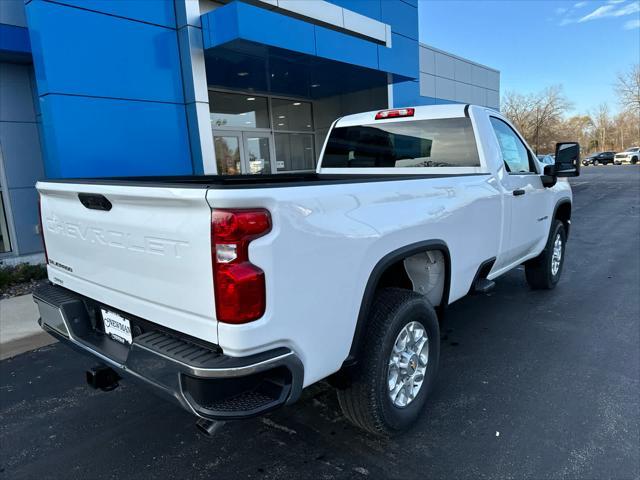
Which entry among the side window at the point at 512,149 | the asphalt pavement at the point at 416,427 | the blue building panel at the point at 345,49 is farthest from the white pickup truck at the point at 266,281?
the blue building panel at the point at 345,49

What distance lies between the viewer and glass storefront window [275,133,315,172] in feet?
49.2

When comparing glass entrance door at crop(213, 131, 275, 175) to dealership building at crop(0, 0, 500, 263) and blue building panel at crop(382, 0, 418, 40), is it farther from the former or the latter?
blue building panel at crop(382, 0, 418, 40)

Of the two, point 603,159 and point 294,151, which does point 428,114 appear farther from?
point 603,159

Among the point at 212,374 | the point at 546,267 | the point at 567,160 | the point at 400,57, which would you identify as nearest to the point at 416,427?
the point at 212,374

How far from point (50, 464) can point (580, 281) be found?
6.21m

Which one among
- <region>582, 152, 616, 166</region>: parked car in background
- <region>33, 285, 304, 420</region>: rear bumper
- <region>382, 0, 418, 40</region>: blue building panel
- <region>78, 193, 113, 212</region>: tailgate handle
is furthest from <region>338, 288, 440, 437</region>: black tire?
<region>582, 152, 616, 166</region>: parked car in background

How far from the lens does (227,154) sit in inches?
523

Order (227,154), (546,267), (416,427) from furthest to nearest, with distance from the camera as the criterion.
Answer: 1. (227,154)
2. (546,267)
3. (416,427)

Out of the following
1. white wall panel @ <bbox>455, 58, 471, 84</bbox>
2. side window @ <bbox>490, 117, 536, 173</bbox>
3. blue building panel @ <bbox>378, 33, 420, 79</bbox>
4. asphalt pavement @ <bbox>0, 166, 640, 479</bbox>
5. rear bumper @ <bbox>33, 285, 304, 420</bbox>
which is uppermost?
white wall panel @ <bbox>455, 58, 471, 84</bbox>

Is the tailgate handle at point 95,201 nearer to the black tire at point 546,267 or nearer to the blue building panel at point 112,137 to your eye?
the black tire at point 546,267

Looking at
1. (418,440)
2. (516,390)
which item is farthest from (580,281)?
(418,440)

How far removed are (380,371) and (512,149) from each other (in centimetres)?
303

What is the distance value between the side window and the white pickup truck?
1.76ft

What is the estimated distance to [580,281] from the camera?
19.8ft
